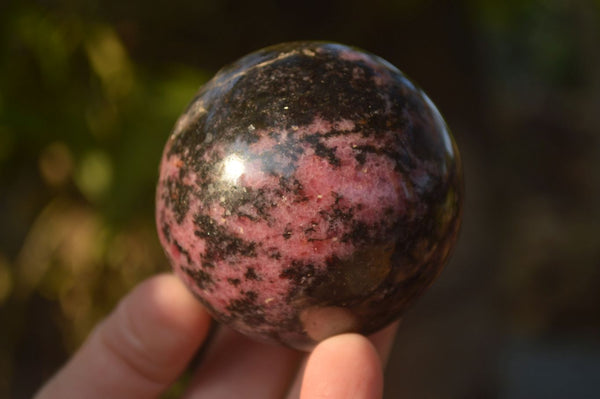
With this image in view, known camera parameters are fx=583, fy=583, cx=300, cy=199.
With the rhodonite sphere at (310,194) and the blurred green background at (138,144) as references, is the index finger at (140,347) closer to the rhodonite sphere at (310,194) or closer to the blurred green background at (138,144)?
the rhodonite sphere at (310,194)

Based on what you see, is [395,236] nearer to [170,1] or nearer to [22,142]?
[170,1]

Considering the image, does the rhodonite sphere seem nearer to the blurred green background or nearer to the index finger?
the index finger

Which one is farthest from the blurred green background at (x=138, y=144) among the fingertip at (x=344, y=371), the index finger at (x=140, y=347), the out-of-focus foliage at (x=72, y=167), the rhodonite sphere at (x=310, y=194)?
the fingertip at (x=344, y=371)

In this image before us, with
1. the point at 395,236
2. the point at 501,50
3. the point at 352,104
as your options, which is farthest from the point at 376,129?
the point at 501,50

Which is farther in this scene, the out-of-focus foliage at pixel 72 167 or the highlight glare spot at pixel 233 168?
the out-of-focus foliage at pixel 72 167

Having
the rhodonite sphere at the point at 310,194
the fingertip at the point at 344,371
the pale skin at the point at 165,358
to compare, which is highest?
the rhodonite sphere at the point at 310,194
